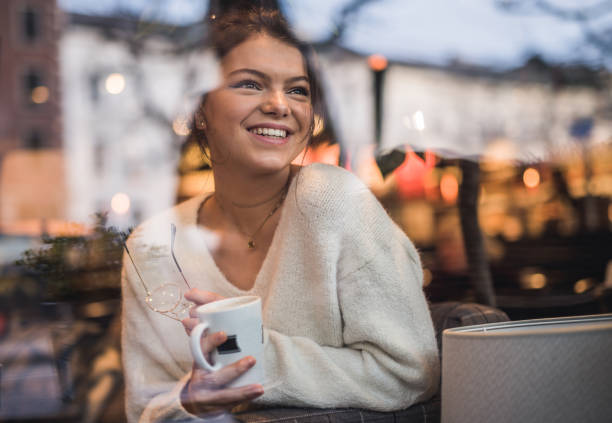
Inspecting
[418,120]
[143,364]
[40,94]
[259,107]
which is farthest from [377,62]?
[143,364]

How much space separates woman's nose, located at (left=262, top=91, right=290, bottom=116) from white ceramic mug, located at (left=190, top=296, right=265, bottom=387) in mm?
395

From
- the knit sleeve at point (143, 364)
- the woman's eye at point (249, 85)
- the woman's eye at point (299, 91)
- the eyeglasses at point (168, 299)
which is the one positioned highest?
the woman's eye at point (249, 85)

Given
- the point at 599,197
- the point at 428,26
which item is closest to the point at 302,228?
the point at 428,26

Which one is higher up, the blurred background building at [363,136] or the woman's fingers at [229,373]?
the blurred background building at [363,136]

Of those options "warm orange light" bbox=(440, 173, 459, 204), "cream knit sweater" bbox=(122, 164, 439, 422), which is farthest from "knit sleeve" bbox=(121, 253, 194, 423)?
"warm orange light" bbox=(440, 173, 459, 204)

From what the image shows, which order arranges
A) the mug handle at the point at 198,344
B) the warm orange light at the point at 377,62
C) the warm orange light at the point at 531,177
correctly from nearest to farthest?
1. the mug handle at the point at 198,344
2. the warm orange light at the point at 377,62
3. the warm orange light at the point at 531,177

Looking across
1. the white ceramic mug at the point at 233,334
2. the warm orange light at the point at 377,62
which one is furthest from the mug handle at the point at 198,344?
the warm orange light at the point at 377,62

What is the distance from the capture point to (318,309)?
107cm

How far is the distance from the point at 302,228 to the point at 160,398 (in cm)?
43

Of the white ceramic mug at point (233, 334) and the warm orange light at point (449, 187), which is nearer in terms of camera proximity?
the white ceramic mug at point (233, 334)

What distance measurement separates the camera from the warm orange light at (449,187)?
6.24ft

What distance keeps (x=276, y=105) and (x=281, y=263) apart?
1.03ft

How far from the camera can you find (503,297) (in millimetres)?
1812

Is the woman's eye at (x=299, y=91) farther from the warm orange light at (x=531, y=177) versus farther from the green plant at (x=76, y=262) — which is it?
the warm orange light at (x=531, y=177)
